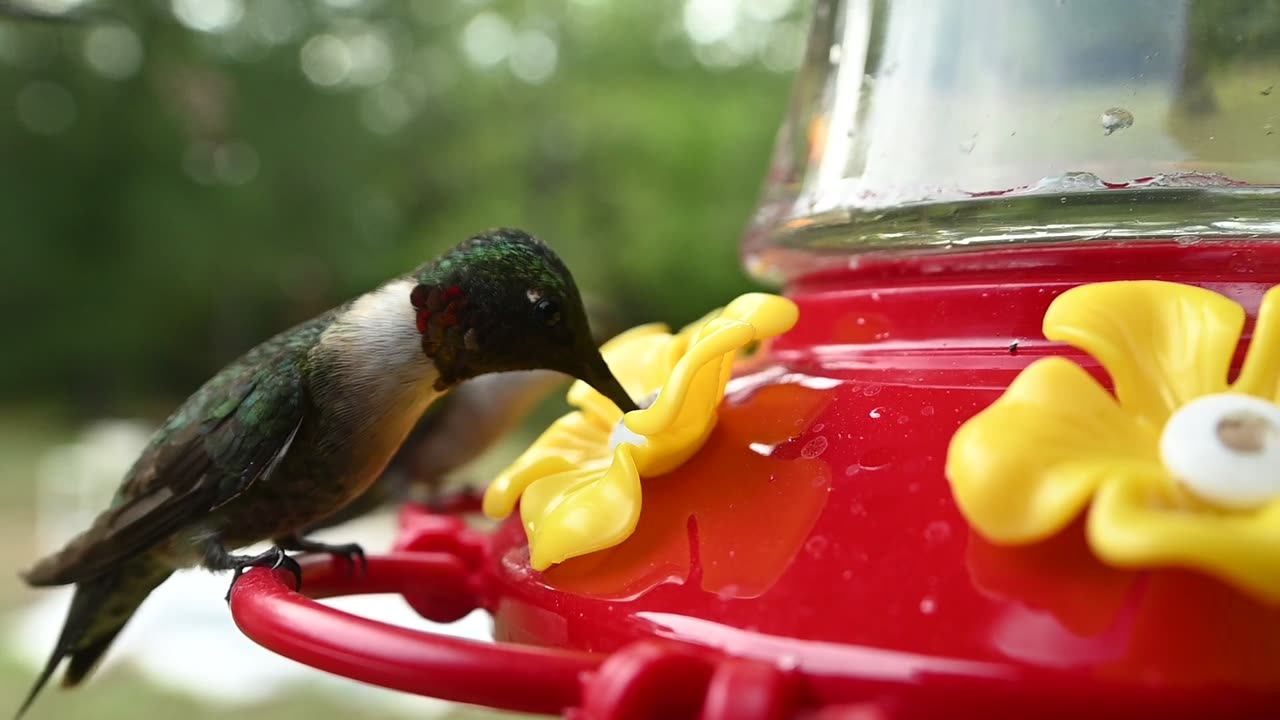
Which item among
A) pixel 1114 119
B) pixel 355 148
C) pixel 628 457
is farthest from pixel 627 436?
pixel 355 148

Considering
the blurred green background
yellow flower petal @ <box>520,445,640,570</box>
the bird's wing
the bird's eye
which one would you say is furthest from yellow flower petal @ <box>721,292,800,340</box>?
the blurred green background

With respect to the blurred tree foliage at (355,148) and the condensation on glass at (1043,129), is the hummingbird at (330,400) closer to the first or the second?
the condensation on glass at (1043,129)

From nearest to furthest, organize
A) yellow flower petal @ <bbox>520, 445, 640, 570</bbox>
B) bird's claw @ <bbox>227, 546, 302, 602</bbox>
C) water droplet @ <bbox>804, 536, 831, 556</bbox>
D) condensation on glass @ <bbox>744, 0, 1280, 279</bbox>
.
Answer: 1. water droplet @ <bbox>804, 536, 831, 556</bbox>
2. yellow flower petal @ <bbox>520, 445, 640, 570</bbox>
3. condensation on glass @ <bbox>744, 0, 1280, 279</bbox>
4. bird's claw @ <bbox>227, 546, 302, 602</bbox>

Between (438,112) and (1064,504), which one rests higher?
(1064,504)

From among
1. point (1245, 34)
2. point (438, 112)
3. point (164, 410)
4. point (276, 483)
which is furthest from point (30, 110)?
point (1245, 34)

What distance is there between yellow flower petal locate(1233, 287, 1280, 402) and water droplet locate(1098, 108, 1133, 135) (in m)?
0.35

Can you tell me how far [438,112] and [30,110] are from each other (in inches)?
146

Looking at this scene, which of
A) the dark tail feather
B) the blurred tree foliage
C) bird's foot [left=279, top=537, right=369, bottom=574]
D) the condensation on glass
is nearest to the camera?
the condensation on glass

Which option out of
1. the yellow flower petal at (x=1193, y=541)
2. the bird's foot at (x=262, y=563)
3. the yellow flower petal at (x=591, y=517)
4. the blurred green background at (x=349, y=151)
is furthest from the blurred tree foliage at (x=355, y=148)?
the yellow flower petal at (x=1193, y=541)

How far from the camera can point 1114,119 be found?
3.10 ft

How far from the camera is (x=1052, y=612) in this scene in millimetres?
521

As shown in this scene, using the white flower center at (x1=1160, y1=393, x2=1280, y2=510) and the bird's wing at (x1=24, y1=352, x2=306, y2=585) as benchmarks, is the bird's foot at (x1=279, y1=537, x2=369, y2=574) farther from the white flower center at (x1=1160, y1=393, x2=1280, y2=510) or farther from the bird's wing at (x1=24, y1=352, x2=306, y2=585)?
the white flower center at (x1=1160, y1=393, x2=1280, y2=510)

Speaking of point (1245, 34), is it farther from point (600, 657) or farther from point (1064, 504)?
point (600, 657)

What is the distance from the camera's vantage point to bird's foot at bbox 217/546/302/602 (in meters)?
1.00
